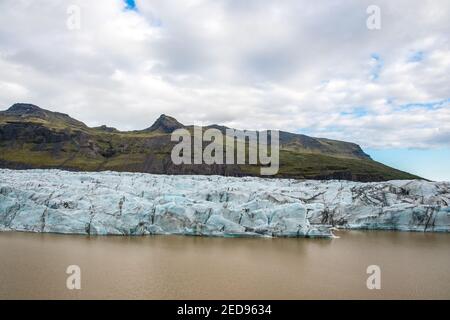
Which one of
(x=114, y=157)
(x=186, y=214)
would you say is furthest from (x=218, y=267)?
(x=114, y=157)

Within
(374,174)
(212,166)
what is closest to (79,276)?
(212,166)

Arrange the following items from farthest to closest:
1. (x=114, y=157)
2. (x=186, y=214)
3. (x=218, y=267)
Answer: (x=114, y=157), (x=186, y=214), (x=218, y=267)

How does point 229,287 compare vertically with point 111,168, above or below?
below

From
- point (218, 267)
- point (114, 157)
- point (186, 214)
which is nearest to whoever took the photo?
point (218, 267)

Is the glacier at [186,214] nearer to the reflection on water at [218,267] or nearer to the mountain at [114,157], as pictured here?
the reflection on water at [218,267]

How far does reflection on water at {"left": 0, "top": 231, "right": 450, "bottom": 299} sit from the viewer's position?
595 inches

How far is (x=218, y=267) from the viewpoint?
19.2m

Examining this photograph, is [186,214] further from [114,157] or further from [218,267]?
[114,157]

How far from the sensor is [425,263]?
21.0 metres

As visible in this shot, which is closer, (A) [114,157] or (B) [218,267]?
(B) [218,267]

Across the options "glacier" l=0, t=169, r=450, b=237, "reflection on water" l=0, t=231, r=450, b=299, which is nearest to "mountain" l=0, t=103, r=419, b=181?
"glacier" l=0, t=169, r=450, b=237

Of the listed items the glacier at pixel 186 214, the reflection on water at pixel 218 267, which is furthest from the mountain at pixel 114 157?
the reflection on water at pixel 218 267
